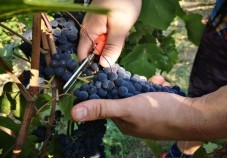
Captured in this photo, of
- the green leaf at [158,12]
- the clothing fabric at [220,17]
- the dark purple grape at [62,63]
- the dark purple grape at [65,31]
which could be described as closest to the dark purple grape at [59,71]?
the dark purple grape at [62,63]

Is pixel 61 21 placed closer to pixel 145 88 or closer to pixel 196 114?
pixel 145 88

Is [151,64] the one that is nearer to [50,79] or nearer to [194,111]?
[194,111]

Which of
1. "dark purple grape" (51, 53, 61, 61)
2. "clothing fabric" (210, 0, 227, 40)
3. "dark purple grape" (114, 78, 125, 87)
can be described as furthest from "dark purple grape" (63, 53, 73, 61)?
"clothing fabric" (210, 0, 227, 40)

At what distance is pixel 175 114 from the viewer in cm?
91

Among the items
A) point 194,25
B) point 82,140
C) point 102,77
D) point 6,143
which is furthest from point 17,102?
point 194,25

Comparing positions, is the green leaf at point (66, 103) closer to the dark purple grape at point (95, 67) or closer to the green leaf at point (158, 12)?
the dark purple grape at point (95, 67)

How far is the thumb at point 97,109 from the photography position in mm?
754

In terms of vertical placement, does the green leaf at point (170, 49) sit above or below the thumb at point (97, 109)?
below

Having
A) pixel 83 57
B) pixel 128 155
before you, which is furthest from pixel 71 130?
pixel 128 155

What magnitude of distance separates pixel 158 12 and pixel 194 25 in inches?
17.3

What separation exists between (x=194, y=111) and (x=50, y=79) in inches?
14.2

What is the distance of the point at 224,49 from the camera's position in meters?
1.60

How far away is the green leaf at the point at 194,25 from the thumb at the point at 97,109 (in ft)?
3.09

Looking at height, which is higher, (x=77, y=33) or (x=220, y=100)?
(x=77, y=33)
